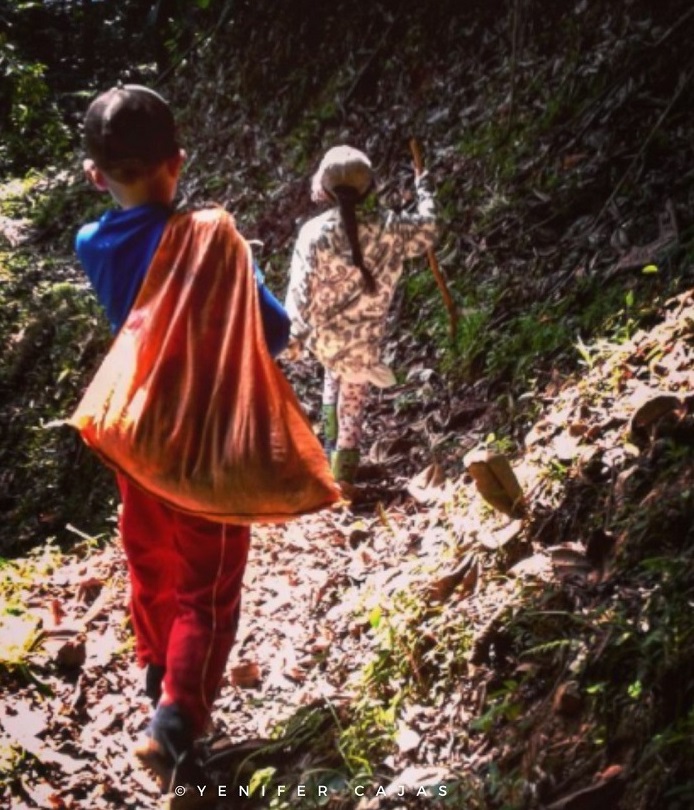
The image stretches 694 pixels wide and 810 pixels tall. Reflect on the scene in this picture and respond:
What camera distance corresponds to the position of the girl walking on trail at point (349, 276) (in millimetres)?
4988

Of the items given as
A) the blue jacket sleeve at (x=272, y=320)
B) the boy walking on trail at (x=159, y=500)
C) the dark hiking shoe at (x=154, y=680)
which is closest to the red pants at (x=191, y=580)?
the boy walking on trail at (x=159, y=500)

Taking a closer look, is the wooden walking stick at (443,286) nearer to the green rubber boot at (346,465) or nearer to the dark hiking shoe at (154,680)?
the green rubber boot at (346,465)

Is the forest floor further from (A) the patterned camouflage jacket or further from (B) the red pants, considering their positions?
(A) the patterned camouflage jacket

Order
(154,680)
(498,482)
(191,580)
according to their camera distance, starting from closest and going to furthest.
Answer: (191,580), (154,680), (498,482)

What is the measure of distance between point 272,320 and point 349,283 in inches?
82.4

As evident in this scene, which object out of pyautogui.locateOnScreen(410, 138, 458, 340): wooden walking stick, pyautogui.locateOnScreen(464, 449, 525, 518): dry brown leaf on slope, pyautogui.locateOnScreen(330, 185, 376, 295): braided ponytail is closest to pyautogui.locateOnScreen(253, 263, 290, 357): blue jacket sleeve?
pyautogui.locateOnScreen(464, 449, 525, 518): dry brown leaf on slope

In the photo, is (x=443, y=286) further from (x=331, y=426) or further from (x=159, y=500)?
(x=159, y=500)

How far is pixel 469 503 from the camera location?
4.20 m

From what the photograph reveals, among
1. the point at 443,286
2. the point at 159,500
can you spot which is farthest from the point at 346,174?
the point at 159,500

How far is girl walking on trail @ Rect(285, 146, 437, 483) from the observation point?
4988mm

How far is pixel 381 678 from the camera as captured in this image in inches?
134

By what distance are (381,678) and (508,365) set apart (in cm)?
241

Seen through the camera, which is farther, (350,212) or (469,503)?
(350,212)

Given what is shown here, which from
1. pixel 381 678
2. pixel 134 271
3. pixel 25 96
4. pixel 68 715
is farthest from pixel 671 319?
pixel 25 96
